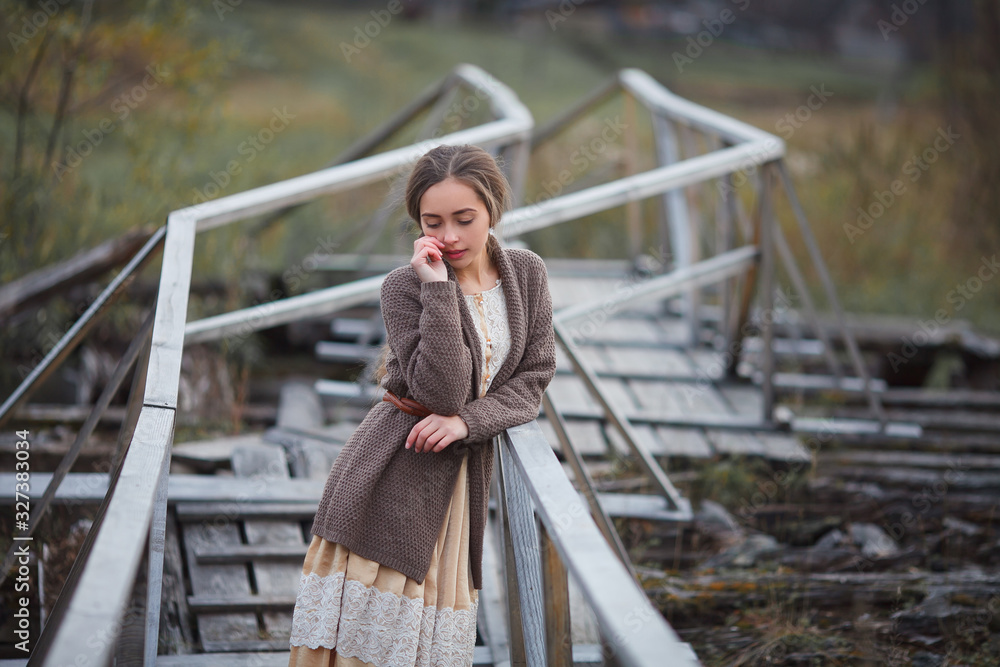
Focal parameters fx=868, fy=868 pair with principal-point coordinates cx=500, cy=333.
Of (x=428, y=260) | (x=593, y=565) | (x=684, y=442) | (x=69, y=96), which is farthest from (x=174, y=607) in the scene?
(x=69, y=96)

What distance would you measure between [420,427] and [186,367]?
2736mm

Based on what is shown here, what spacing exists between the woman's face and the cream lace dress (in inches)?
4.1

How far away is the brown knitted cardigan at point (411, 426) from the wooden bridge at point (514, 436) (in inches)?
3.8

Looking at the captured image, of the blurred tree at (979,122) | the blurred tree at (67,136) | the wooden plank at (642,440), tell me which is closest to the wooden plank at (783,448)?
the wooden plank at (642,440)

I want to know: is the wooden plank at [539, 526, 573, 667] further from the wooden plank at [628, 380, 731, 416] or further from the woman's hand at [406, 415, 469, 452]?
the wooden plank at [628, 380, 731, 416]

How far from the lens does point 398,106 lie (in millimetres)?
10281

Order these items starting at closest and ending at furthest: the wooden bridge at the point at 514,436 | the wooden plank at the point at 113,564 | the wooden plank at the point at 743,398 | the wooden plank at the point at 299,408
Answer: the wooden plank at the point at 113,564, the wooden bridge at the point at 514,436, the wooden plank at the point at 299,408, the wooden plank at the point at 743,398

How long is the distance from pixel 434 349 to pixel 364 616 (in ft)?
1.81

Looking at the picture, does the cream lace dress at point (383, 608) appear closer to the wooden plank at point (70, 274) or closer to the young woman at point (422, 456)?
the young woman at point (422, 456)

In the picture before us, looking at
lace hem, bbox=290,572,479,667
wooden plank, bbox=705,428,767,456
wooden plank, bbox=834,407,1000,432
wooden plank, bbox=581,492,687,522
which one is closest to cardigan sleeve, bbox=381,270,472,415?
lace hem, bbox=290,572,479,667

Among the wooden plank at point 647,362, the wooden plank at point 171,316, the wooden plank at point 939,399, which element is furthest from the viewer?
the wooden plank at point 939,399

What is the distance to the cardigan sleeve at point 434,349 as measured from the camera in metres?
1.63

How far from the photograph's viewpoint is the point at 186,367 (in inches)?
160

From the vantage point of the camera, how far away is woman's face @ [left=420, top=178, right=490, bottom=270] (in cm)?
169
